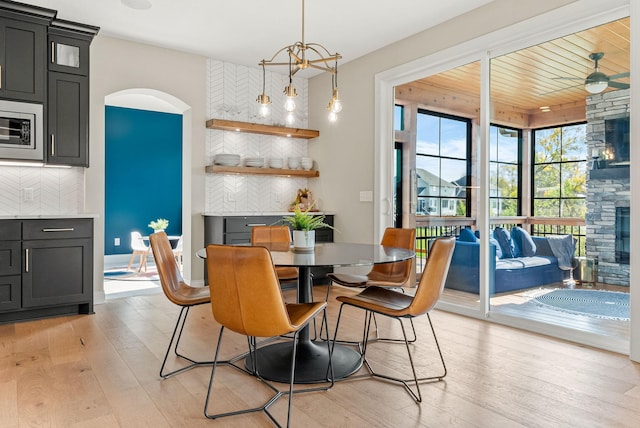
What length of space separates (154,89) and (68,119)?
1080 millimetres

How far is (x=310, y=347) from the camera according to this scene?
2.86 metres

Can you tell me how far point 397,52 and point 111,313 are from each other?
3844 millimetres

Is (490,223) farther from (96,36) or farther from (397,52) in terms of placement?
(96,36)

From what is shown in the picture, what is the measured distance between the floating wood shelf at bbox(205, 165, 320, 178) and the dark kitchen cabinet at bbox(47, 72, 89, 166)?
1.38 m

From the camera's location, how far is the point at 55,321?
12.4 ft

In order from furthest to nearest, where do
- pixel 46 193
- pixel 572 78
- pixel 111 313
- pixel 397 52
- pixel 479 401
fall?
pixel 397 52
pixel 46 193
pixel 111 313
pixel 572 78
pixel 479 401

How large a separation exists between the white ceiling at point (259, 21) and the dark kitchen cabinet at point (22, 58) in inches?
10.5

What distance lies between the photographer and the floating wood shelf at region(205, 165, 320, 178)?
5.16m

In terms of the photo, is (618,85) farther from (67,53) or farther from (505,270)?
(67,53)

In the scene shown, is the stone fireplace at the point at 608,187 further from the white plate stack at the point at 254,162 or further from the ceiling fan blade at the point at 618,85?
the white plate stack at the point at 254,162

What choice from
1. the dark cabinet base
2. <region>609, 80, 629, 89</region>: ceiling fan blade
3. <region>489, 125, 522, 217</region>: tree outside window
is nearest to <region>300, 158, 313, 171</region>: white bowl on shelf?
<region>489, 125, 522, 217</region>: tree outside window

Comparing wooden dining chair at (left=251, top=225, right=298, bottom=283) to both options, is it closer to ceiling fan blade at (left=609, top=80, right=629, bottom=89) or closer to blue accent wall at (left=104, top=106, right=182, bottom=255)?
ceiling fan blade at (left=609, top=80, right=629, bottom=89)

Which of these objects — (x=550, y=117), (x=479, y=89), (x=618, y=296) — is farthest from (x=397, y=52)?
(x=618, y=296)

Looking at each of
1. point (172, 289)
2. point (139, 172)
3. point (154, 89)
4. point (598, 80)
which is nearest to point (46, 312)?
point (172, 289)
